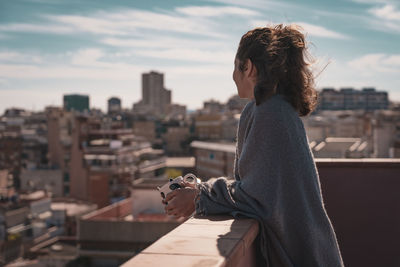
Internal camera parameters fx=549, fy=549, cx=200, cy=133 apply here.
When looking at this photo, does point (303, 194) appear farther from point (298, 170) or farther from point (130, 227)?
point (130, 227)

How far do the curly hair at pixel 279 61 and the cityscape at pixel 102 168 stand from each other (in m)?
19.8

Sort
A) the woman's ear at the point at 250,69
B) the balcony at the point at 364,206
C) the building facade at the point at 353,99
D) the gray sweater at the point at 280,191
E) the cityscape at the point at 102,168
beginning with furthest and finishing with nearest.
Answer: the building facade at the point at 353,99 < the cityscape at the point at 102,168 < the balcony at the point at 364,206 < the woman's ear at the point at 250,69 < the gray sweater at the point at 280,191

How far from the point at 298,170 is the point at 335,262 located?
394 mm

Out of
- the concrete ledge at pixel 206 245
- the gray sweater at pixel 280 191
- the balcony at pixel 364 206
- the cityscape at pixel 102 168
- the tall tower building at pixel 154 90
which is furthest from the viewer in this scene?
the tall tower building at pixel 154 90

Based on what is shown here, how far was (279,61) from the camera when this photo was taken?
1.95m

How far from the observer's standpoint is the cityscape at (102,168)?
75.2ft

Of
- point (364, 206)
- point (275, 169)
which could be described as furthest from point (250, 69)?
point (364, 206)

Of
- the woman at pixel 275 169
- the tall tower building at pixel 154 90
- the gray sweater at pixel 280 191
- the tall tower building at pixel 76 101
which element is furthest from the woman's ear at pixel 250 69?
the tall tower building at pixel 154 90

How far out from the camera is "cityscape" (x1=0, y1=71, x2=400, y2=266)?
22922mm

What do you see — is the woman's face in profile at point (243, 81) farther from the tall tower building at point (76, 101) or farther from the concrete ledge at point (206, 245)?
the tall tower building at point (76, 101)

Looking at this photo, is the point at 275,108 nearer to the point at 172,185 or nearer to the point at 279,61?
the point at 279,61

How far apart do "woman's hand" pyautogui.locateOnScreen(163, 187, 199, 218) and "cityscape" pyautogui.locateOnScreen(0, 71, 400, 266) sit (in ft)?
64.6

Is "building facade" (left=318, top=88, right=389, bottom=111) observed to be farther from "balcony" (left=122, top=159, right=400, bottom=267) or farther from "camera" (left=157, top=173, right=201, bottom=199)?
"camera" (left=157, top=173, right=201, bottom=199)

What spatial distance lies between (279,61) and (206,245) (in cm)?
73
